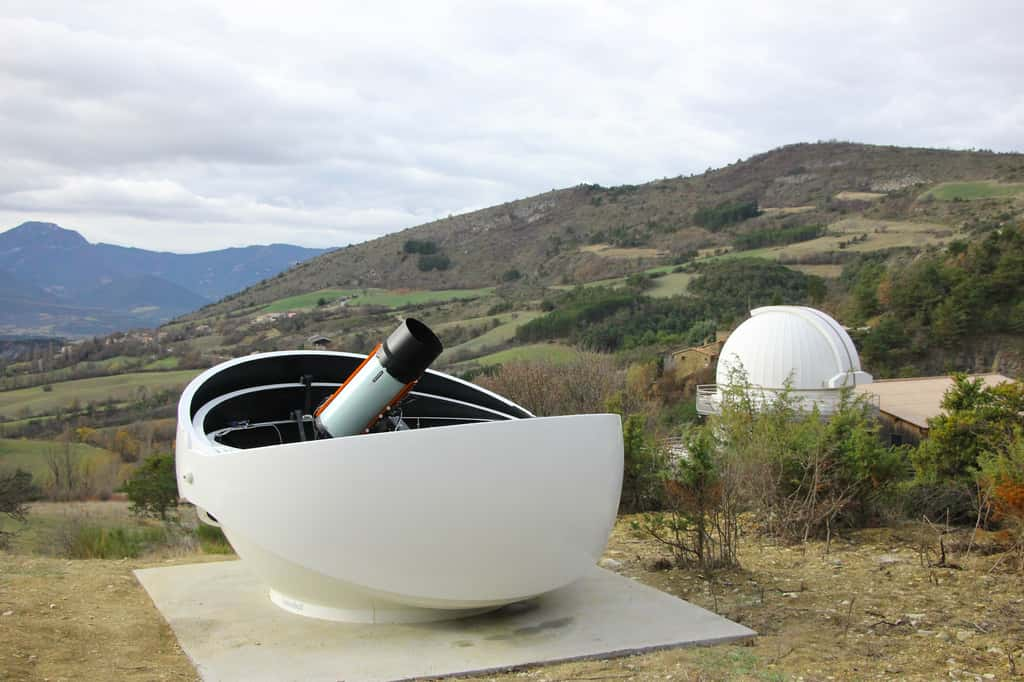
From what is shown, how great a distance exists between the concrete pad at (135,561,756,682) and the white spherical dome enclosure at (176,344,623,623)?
0.31 metres

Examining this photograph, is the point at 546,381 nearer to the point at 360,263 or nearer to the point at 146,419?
the point at 146,419

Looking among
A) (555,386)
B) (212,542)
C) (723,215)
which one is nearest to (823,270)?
(723,215)

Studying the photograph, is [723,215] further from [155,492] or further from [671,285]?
[155,492]

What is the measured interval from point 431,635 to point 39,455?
3256cm

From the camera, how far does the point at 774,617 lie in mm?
8633

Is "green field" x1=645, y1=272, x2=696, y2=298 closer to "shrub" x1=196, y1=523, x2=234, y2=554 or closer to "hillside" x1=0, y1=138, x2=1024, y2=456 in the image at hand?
"hillside" x1=0, y1=138, x2=1024, y2=456

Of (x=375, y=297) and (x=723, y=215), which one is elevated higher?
(x=723, y=215)

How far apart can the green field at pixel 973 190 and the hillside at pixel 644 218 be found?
1.52 feet

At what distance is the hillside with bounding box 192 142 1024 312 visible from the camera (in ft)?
318

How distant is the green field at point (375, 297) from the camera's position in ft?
272

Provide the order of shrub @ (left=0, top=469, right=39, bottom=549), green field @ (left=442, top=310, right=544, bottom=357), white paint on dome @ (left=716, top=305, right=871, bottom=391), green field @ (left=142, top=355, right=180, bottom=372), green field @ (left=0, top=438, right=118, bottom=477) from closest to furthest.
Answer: shrub @ (left=0, top=469, right=39, bottom=549) < white paint on dome @ (left=716, top=305, right=871, bottom=391) < green field @ (left=0, top=438, right=118, bottom=477) < green field @ (left=142, top=355, right=180, bottom=372) < green field @ (left=442, top=310, right=544, bottom=357)

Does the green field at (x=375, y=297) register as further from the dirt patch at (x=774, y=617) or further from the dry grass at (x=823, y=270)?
the dirt patch at (x=774, y=617)

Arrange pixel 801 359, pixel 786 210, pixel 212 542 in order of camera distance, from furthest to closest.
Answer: pixel 786 210
pixel 801 359
pixel 212 542

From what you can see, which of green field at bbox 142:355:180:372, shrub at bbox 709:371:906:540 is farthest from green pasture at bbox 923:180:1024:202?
shrub at bbox 709:371:906:540
